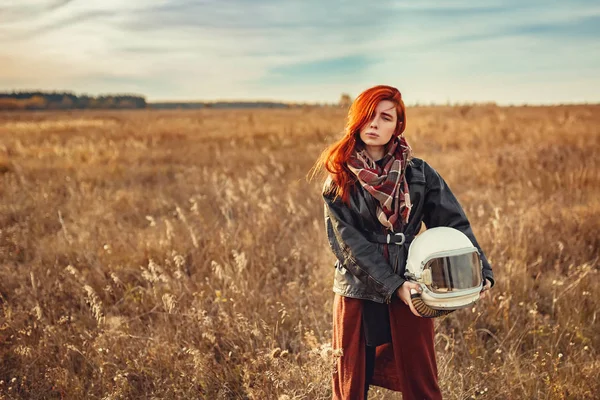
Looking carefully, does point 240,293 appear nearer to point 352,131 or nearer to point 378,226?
point 378,226

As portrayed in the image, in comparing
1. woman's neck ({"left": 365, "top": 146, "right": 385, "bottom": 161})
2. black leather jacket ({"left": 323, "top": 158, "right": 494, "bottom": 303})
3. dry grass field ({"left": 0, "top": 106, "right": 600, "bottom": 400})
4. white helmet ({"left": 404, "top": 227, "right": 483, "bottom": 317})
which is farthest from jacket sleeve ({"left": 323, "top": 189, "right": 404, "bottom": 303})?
dry grass field ({"left": 0, "top": 106, "right": 600, "bottom": 400})

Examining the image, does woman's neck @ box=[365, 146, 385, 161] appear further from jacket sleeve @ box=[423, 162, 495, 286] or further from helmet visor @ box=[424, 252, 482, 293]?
helmet visor @ box=[424, 252, 482, 293]

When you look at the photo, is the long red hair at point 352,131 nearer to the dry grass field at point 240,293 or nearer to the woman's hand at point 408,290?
the woman's hand at point 408,290

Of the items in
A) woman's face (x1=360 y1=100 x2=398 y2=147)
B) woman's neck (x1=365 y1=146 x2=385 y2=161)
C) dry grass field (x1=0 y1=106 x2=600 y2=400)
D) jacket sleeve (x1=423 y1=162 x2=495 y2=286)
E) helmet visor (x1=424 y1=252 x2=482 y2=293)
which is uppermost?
woman's face (x1=360 y1=100 x2=398 y2=147)

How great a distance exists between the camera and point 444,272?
1.65 meters

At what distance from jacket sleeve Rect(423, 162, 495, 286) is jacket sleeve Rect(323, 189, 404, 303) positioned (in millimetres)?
330

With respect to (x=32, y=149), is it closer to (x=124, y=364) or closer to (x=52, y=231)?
(x=52, y=231)

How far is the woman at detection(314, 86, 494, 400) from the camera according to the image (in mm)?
1824

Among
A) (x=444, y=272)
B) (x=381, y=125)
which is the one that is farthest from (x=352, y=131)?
(x=444, y=272)

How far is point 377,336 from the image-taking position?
195 cm

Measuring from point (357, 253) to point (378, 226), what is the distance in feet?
0.58

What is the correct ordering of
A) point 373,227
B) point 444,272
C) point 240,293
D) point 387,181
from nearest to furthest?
1. point 444,272
2. point 387,181
3. point 373,227
4. point 240,293

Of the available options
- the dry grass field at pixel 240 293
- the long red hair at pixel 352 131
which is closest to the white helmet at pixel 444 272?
the long red hair at pixel 352 131

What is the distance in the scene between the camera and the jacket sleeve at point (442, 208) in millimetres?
1903
